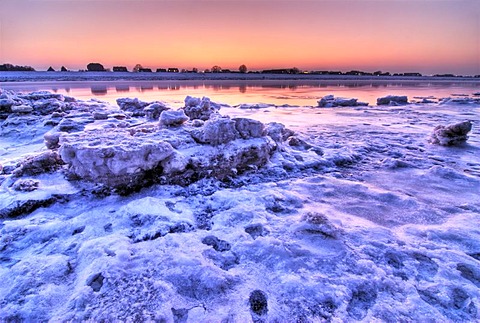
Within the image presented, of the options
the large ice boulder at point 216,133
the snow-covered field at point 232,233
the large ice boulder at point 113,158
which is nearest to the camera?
the snow-covered field at point 232,233

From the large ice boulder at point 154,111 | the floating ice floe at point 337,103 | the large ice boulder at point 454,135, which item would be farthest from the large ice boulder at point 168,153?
the floating ice floe at point 337,103

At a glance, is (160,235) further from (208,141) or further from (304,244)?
(208,141)

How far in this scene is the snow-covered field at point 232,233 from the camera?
1.61 meters

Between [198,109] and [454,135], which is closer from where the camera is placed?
[454,135]

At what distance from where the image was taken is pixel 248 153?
152 inches

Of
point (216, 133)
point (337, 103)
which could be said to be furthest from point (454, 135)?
point (337, 103)

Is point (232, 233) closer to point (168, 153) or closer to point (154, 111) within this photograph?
point (168, 153)

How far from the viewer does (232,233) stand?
7.59 feet

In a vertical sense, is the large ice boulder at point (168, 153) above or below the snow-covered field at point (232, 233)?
above

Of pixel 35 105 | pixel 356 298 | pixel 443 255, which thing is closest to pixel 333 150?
pixel 443 255

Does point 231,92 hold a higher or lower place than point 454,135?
higher

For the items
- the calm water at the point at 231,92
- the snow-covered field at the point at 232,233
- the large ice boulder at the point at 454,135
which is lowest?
the snow-covered field at the point at 232,233

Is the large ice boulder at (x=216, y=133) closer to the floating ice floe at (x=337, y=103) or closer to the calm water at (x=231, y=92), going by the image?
the calm water at (x=231, y=92)

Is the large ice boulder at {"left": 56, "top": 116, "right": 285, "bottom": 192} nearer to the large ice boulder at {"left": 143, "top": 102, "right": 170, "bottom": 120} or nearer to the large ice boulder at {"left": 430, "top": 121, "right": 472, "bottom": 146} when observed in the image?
the large ice boulder at {"left": 143, "top": 102, "right": 170, "bottom": 120}
